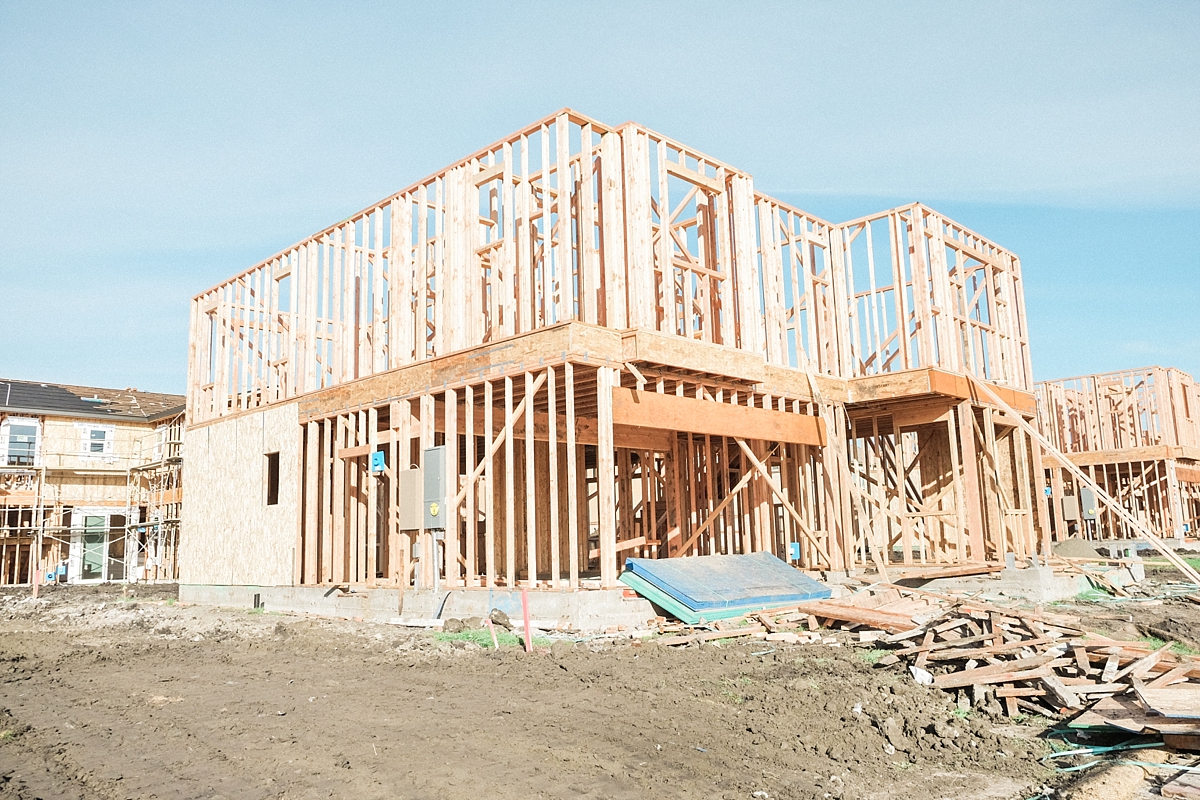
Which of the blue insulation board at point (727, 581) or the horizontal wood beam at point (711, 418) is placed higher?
the horizontal wood beam at point (711, 418)

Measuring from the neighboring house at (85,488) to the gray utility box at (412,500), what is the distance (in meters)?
21.4

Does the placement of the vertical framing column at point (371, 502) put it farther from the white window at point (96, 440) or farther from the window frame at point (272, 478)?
the white window at point (96, 440)

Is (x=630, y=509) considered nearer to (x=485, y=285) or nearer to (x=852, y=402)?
(x=852, y=402)

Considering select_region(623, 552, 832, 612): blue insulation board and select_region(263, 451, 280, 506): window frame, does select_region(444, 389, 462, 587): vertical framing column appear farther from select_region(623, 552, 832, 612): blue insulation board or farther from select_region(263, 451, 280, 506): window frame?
select_region(263, 451, 280, 506): window frame

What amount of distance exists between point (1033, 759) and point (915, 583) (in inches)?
389

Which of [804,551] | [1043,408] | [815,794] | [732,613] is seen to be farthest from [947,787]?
[1043,408]

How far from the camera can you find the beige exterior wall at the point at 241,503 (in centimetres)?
1866

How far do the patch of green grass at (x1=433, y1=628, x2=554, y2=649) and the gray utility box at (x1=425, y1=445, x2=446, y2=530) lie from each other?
6.72 feet

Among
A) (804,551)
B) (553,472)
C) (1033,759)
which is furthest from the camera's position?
(804,551)

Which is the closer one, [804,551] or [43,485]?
[804,551]

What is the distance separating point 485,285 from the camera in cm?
2105

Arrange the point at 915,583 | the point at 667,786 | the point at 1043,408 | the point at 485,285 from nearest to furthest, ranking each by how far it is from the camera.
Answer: the point at 667,786
the point at 915,583
the point at 485,285
the point at 1043,408

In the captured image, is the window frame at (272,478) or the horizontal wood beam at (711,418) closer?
the horizontal wood beam at (711,418)

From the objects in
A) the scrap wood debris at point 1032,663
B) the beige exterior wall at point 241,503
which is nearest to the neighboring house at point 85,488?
the beige exterior wall at point 241,503
